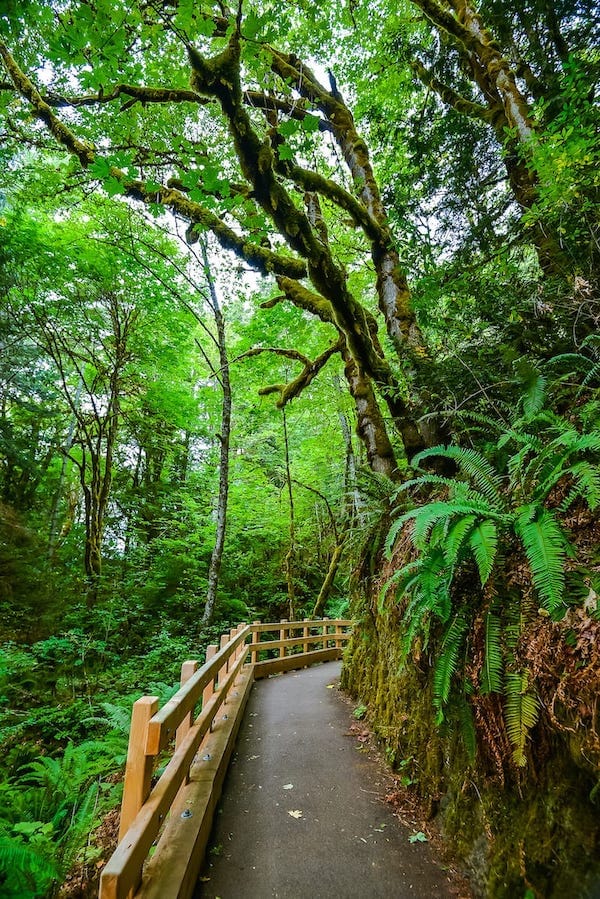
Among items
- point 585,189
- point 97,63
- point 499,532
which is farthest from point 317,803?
point 97,63

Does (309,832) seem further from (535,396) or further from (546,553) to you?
(535,396)

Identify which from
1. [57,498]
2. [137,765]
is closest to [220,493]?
[57,498]

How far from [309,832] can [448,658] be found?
1.95 metres

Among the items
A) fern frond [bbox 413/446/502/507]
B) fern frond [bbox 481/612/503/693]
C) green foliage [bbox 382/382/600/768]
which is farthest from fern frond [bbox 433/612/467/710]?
fern frond [bbox 413/446/502/507]

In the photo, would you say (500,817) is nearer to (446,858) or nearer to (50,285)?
(446,858)

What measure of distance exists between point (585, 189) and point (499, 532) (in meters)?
3.58

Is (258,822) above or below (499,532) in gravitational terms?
below

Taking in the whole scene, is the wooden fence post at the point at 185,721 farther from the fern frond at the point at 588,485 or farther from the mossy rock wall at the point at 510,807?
the fern frond at the point at 588,485

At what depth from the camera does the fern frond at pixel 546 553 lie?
189 cm

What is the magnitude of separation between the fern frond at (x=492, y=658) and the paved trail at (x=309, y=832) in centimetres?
150

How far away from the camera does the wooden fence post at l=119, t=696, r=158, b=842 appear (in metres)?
1.94

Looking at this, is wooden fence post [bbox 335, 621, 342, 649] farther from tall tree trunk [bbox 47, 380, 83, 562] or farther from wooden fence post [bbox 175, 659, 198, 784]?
wooden fence post [bbox 175, 659, 198, 784]

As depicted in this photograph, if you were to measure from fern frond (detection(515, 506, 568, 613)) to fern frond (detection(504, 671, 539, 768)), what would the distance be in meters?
0.48

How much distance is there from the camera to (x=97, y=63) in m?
3.29
